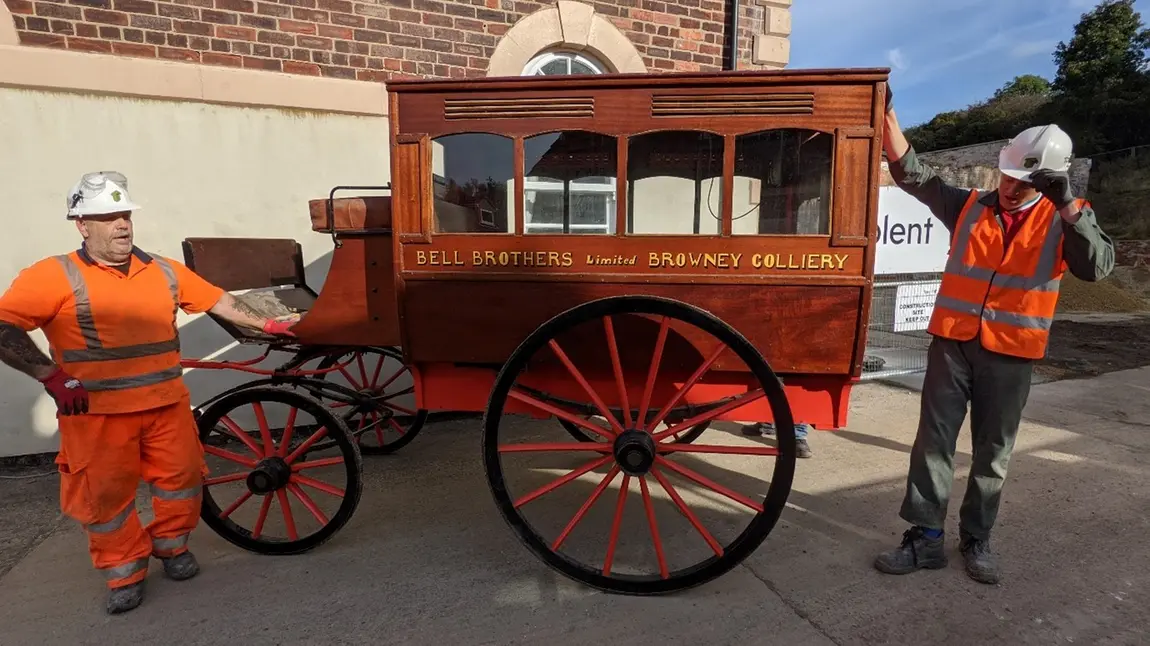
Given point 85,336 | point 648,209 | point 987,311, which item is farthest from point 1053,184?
point 85,336

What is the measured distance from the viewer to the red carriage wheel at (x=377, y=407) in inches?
138

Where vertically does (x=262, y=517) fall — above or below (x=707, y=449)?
below

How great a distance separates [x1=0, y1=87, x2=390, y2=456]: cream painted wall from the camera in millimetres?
3771

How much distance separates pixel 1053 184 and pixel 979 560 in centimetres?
159

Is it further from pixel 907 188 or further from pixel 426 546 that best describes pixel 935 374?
pixel 426 546

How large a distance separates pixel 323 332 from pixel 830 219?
231 centimetres

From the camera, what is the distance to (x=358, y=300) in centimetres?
275


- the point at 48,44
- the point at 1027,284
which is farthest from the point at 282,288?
the point at 1027,284

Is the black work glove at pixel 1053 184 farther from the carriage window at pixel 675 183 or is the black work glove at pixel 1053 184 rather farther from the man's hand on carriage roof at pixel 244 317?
the man's hand on carriage roof at pixel 244 317

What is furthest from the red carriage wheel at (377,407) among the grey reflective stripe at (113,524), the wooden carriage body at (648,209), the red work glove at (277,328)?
the grey reflective stripe at (113,524)

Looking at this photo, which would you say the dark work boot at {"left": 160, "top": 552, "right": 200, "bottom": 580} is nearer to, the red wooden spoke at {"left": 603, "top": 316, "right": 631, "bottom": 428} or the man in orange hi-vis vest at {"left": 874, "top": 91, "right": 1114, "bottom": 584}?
the red wooden spoke at {"left": 603, "top": 316, "right": 631, "bottom": 428}

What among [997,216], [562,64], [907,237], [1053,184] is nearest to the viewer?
[1053,184]

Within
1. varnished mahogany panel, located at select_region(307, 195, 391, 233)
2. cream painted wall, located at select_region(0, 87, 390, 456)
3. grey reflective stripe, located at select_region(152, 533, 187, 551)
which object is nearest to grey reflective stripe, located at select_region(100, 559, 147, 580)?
grey reflective stripe, located at select_region(152, 533, 187, 551)

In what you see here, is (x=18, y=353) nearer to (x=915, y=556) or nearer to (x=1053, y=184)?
(x=915, y=556)
